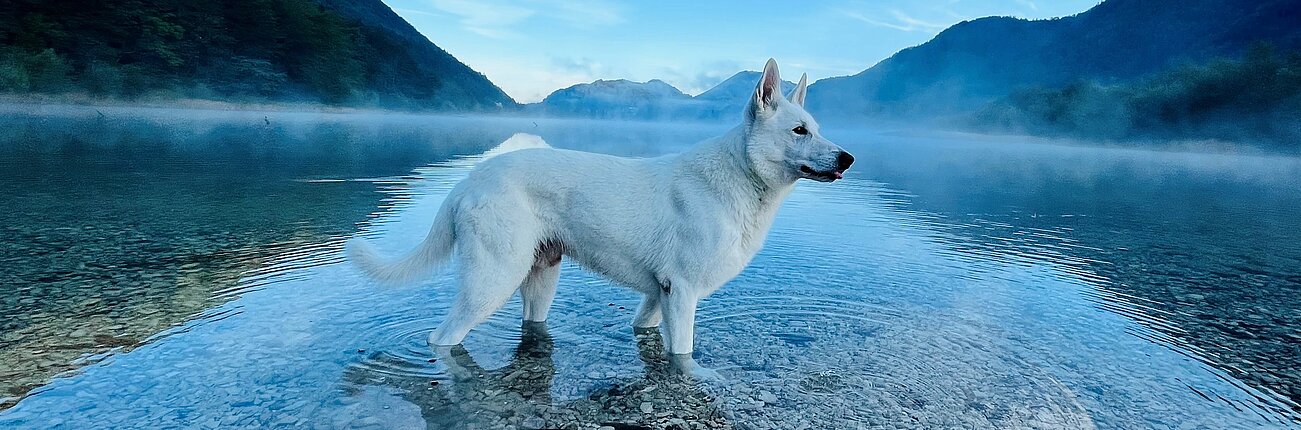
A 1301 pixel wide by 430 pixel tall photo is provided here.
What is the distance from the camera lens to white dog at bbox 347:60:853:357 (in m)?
5.82

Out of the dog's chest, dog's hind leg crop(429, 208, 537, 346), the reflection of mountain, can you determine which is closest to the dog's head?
the dog's chest

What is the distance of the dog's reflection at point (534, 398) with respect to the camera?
509cm

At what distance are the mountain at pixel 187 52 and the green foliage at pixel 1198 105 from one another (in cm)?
13613

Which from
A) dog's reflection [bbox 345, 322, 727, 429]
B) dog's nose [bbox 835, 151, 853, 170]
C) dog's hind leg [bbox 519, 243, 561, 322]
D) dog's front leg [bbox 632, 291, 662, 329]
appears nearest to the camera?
dog's reflection [bbox 345, 322, 727, 429]

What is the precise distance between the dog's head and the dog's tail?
2.71m

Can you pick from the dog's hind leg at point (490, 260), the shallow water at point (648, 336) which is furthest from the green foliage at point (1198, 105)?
the dog's hind leg at point (490, 260)

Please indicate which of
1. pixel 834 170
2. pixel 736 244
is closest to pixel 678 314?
pixel 736 244

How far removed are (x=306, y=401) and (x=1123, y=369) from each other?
699cm

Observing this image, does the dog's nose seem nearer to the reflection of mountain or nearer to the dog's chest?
the dog's chest

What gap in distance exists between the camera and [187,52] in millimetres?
107625

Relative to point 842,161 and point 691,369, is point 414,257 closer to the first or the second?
point 691,369

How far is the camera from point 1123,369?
21.4ft

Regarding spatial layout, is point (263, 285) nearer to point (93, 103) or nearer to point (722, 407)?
point (722, 407)

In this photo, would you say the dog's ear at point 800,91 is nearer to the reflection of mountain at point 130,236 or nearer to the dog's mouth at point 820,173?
the dog's mouth at point 820,173
